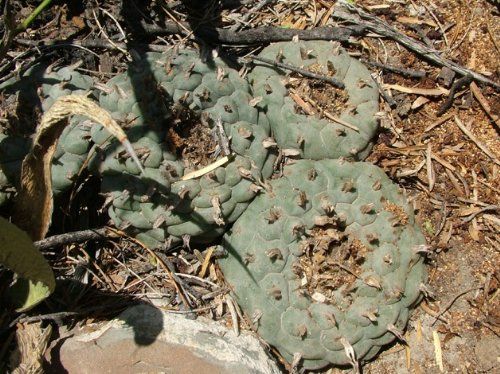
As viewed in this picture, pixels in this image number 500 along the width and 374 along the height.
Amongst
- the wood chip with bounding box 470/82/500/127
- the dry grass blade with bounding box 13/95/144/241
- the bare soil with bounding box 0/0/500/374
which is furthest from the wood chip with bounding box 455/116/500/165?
the dry grass blade with bounding box 13/95/144/241

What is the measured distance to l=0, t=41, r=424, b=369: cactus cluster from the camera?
7.31 ft

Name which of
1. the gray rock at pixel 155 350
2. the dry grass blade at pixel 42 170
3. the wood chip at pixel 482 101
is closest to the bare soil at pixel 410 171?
the wood chip at pixel 482 101

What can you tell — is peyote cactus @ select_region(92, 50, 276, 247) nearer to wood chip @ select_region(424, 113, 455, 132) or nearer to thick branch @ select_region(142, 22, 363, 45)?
thick branch @ select_region(142, 22, 363, 45)

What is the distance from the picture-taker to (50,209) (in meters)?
2.22

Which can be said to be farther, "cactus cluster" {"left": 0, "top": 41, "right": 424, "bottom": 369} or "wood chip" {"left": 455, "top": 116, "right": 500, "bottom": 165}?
"wood chip" {"left": 455, "top": 116, "right": 500, "bottom": 165}

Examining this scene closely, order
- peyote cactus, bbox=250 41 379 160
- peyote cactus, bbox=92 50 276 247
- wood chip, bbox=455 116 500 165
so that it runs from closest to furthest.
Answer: peyote cactus, bbox=92 50 276 247, peyote cactus, bbox=250 41 379 160, wood chip, bbox=455 116 500 165

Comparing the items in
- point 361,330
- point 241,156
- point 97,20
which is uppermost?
point 97,20

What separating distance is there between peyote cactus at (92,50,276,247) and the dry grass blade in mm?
217

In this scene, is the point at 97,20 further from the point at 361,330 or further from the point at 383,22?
the point at 361,330

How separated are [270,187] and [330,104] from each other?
0.50m

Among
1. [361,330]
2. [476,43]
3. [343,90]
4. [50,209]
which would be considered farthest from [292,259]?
[476,43]

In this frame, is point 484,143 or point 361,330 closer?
point 361,330

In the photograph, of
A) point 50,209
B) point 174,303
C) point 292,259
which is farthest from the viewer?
point 174,303

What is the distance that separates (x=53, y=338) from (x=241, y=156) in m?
1.16
